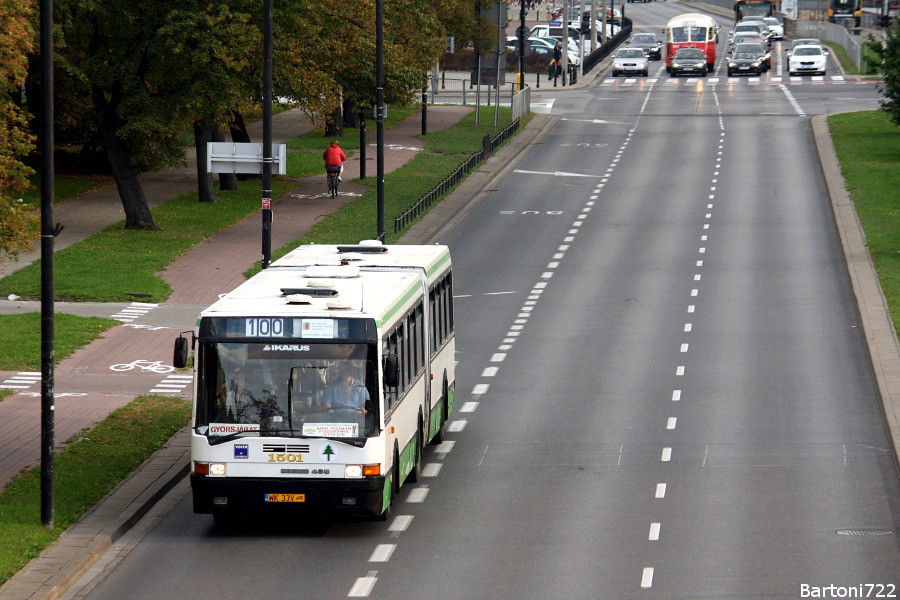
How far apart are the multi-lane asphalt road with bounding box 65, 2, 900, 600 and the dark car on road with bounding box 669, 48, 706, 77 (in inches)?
1621

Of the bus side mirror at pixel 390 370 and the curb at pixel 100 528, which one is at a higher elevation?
the bus side mirror at pixel 390 370

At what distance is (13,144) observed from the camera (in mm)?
20234

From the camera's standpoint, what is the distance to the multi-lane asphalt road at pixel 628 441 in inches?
515

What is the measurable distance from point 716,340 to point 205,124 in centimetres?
2094

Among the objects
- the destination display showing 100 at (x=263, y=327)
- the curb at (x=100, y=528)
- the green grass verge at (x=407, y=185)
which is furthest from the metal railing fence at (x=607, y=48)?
the destination display showing 100 at (x=263, y=327)

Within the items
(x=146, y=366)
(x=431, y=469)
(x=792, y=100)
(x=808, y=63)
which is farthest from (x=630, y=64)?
(x=431, y=469)

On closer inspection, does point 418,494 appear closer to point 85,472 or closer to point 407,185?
point 85,472

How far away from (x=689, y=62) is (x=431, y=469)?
67258mm

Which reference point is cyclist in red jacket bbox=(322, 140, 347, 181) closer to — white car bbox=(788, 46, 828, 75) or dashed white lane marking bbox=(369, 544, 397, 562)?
dashed white lane marking bbox=(369, 544, 397, 562)

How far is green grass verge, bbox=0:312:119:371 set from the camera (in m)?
22.9

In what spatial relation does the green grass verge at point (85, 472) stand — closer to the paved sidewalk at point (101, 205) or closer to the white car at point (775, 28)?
the paved sidewalk at point (101, 205)

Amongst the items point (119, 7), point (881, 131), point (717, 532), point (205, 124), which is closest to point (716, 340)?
point (717, 532)

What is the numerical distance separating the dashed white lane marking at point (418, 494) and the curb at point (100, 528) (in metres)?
2.82

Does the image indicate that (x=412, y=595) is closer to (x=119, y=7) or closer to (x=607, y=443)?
(x=607, y=443)
